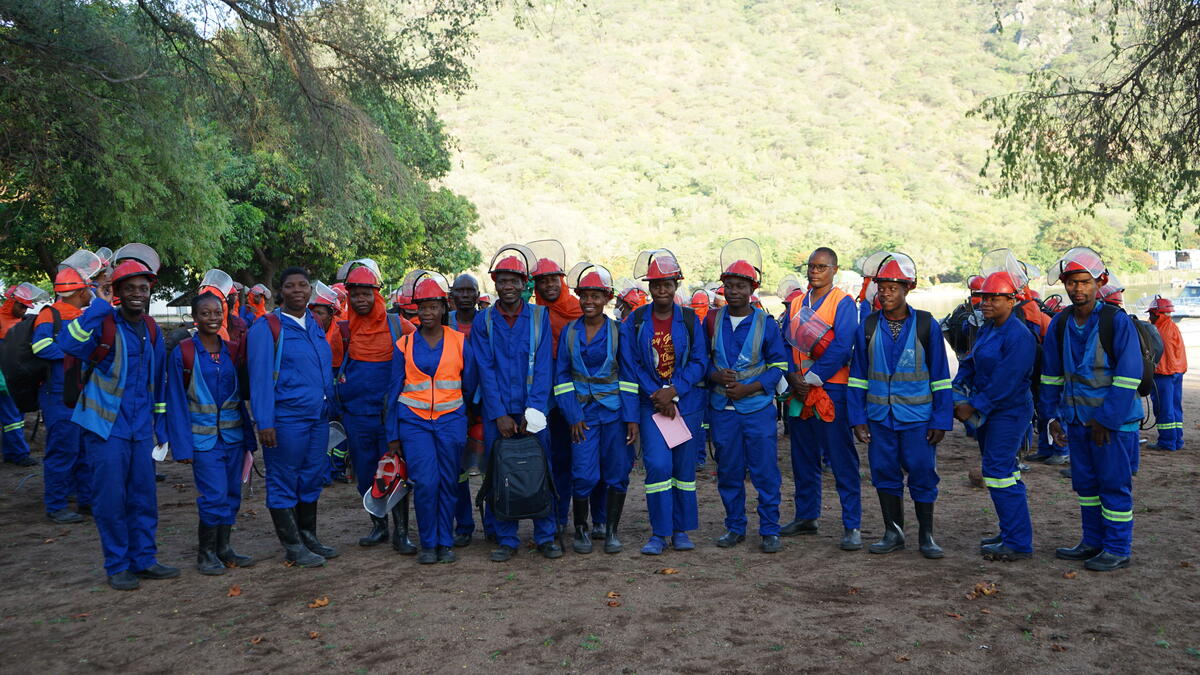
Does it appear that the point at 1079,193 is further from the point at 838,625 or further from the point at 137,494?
the point at 137,494

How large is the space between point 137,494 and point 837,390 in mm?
4833

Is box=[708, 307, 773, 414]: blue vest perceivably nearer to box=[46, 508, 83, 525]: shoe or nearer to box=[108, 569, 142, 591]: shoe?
box=[108, 569, 142, 591]: shoe

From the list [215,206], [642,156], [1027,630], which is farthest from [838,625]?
[642,156]

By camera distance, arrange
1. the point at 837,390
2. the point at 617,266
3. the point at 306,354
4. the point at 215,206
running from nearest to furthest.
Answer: the point at 306,354 → the point at 837,390 → the point at 215,206 → the point at 617,266

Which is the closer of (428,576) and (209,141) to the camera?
(428,576)

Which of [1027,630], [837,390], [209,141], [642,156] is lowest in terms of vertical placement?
[1027,630]

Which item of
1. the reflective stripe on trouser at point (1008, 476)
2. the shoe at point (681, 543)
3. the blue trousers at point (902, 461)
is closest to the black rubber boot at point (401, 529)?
the shoe at point (681, 543)

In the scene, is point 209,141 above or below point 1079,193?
above

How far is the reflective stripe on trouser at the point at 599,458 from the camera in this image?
678 cm

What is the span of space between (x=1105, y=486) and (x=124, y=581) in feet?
20.6

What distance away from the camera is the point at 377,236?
94.2 feet

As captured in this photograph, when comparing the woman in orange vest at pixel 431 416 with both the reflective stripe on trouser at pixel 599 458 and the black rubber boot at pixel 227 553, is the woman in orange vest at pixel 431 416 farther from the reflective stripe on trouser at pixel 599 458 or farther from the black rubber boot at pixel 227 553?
the black rubber boot at pixel 227 553

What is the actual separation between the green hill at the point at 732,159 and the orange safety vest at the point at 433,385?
60051 millimetres

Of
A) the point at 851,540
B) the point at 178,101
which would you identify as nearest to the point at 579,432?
the point at 851,540
